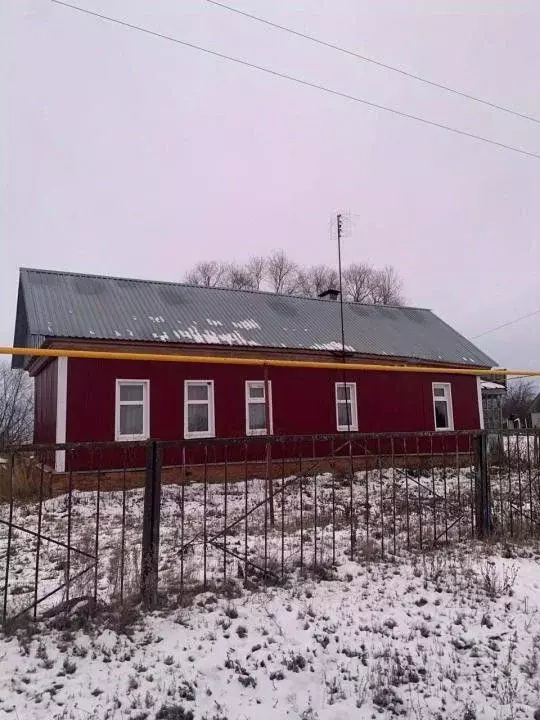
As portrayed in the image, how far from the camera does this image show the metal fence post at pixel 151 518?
4.40m

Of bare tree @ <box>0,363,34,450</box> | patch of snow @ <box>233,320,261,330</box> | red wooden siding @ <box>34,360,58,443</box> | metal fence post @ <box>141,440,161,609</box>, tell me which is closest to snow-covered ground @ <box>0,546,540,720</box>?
metal fence post @ <box>141,440,161,609</box>

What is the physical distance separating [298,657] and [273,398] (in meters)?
9.71

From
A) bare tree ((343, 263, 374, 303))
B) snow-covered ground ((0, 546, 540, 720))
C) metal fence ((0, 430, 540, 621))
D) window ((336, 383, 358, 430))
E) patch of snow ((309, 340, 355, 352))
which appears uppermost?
bare tree ((343, 263, 374, 303))

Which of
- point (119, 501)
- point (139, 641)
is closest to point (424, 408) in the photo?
point (119, 501)

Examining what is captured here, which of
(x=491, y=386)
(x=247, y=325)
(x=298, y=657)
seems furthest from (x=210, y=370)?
(x=491, y=386)

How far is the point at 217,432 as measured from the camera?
12.7 meters

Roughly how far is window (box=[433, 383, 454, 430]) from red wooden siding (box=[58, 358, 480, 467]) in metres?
0.16

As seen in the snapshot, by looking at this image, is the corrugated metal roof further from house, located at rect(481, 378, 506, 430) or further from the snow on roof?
house, located at rect(481, 378, 506, 430)

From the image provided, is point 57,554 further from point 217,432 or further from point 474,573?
point 217,432

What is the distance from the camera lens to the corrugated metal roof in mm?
Answer: 12225

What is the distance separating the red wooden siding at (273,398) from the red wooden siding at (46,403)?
2.92ft

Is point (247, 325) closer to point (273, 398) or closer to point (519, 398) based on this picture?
point (273, 398)

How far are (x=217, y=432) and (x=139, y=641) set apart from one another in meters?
8.88

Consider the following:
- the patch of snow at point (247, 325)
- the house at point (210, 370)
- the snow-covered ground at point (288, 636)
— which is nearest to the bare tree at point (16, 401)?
the house at point (210, 370)
